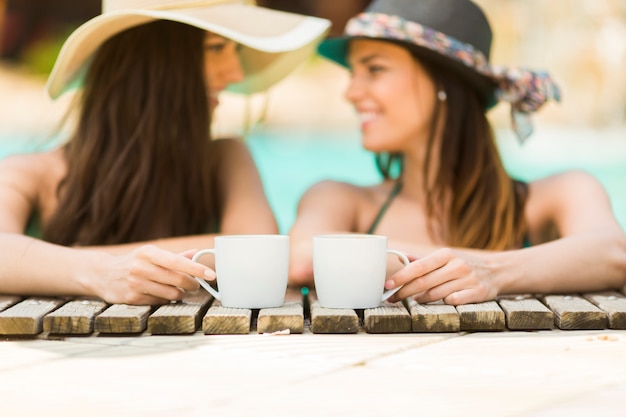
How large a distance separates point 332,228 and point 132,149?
597mm

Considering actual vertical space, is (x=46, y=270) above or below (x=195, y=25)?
Answer: below

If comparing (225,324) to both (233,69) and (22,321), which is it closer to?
(22,321)

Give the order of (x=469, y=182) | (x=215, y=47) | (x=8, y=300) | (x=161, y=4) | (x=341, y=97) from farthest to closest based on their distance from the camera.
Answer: (x=341, y=97) → (x=469, y=182) → (x=215, y=47) → (x=161, y=4) → (x=8, y=300)

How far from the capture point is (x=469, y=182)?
99.4 inches

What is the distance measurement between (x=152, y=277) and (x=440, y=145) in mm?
1344

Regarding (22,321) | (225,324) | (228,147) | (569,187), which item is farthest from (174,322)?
(569,187)

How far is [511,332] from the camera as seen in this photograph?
4.81 ft

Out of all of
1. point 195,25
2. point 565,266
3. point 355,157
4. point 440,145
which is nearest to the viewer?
point 565,266

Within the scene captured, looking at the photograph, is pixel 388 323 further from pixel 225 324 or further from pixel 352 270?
pixel 225 324

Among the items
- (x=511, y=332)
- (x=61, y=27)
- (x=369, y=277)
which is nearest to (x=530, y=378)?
(x=511, y=332)

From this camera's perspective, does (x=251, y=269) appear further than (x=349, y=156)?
No

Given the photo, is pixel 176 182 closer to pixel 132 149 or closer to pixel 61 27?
pixel 132 149

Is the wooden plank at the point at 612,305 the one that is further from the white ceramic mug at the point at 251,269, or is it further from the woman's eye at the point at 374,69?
the woman's eye at the point at 374,69

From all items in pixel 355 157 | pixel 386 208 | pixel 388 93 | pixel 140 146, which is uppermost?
pixel 355 157
